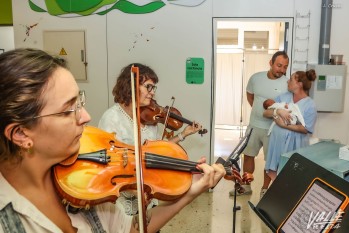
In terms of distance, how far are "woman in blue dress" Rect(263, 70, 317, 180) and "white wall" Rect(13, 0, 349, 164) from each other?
568mm

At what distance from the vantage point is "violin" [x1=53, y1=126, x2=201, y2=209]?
108 centimetres

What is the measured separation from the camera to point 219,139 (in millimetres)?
6617

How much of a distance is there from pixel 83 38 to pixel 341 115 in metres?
3.16

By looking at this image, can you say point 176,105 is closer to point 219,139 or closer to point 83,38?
point 83,38

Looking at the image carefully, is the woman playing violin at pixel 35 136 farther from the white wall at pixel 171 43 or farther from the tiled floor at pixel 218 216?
the white wall at pixel 171 43

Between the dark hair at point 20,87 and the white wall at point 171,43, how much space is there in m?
3.04

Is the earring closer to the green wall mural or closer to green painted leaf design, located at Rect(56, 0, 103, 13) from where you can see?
the green wall mural

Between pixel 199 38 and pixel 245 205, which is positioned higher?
pixel 199 38

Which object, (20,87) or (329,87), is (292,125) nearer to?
(329,87)

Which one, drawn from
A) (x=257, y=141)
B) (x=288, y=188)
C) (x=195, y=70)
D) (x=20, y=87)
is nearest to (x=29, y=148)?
(x=20, y=87)

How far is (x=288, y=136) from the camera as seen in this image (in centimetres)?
326

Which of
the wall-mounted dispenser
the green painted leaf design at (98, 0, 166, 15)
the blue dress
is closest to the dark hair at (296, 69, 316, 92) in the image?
the blue dress

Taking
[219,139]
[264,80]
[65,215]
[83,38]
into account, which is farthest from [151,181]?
[219,139]

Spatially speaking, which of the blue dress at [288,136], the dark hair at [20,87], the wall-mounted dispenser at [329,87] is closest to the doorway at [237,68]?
the wall-mounted dispenser at [329,87]
